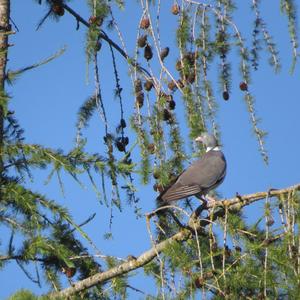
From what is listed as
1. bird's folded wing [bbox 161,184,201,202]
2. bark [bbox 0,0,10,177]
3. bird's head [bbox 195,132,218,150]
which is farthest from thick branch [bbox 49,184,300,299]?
bark [bbox 0,0,10,177]

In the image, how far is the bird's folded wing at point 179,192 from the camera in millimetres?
4340

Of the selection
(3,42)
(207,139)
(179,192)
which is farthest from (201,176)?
(3,42)

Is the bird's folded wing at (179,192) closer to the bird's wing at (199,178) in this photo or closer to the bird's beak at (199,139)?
the bird's wing at (199,178)

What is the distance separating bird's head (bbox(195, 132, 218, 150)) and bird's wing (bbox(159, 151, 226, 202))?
10.0 inches

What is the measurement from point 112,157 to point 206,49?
0.79 m

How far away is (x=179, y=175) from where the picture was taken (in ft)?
13.7

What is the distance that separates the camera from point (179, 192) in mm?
4680

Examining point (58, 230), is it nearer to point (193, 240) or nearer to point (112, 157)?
point (112, 157)

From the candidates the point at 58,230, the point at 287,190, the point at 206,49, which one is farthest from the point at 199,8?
the point at 58,230

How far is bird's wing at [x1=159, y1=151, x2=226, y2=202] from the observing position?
4.39 meters

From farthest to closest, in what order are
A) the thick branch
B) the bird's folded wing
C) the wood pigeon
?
the bird's folded wing < the wood pigeon < the thick branch

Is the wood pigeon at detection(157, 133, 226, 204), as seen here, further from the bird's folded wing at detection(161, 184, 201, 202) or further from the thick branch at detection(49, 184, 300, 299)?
the thick branch at detection(49, 184, 300, 299)

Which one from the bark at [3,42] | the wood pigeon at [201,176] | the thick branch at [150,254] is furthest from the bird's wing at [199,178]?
the bark at [3,42]

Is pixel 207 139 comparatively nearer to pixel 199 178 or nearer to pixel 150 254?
pixel 150 254
